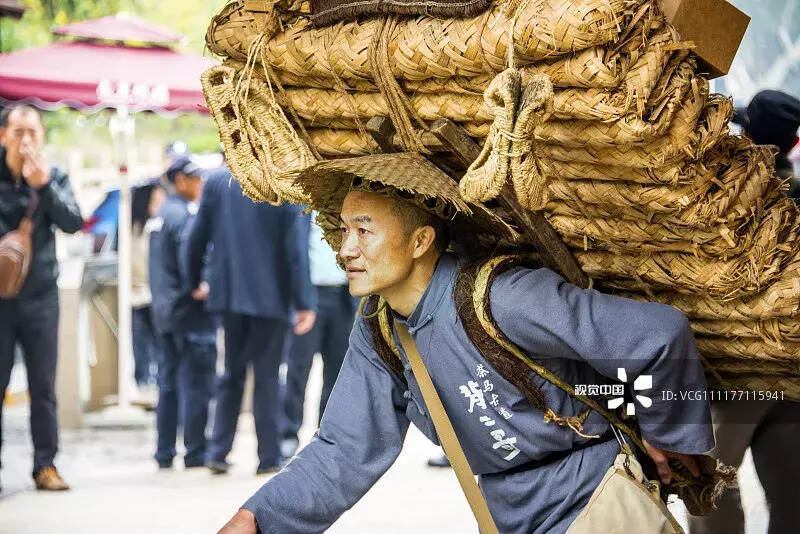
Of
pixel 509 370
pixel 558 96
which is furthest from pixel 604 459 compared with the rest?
pixel 558 96

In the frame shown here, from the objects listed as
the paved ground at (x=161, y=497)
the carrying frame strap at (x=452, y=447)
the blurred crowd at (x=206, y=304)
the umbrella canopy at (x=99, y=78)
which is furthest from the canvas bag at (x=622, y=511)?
the umbrella canopy at (x=99, y=78)

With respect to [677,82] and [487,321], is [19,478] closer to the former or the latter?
[487,321]

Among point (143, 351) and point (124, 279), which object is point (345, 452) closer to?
point (124, 279)

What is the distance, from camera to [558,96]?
93.8 inches

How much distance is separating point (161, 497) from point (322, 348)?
1.40 metres

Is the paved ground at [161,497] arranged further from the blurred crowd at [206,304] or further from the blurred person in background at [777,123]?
the blurred person in background at [777,123]

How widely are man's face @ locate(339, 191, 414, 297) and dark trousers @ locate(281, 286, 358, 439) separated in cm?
449

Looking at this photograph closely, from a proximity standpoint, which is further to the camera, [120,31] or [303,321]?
[120,31]

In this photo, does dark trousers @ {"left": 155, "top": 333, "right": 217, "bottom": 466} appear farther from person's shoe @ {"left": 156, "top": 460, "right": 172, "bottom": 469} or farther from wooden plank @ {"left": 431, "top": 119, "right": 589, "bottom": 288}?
wooden plank @ {"left": 431, "top": 119, "right": 589, "bottom": 288}

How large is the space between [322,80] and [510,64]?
0.65 m

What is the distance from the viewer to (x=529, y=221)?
276 centimetres

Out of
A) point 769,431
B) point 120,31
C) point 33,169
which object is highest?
point 120,31

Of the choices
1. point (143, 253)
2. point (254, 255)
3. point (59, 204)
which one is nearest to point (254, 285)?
point (254, 255)

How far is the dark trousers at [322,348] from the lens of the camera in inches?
293
